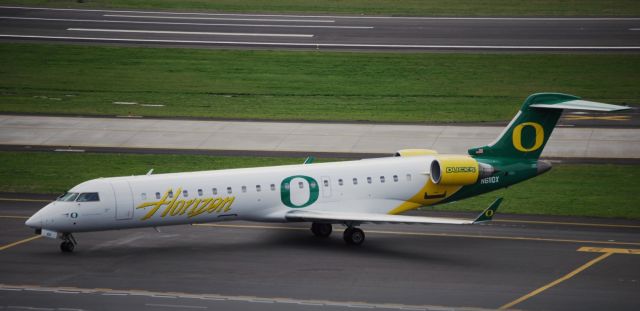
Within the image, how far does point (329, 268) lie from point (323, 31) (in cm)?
5031

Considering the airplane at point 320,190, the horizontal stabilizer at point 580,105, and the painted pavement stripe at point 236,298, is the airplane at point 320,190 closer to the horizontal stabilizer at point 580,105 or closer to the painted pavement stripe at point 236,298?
the horizontal stabilizer at point 580,105

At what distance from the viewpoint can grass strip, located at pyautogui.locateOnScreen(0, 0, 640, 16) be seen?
94.6 metres

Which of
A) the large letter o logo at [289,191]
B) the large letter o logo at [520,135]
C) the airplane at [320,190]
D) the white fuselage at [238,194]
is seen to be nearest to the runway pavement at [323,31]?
the large letter o logo at [520,135]

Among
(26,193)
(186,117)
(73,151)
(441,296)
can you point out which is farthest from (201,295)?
(186,117)

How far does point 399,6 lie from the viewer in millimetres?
98562

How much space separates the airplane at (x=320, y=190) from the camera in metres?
39.8

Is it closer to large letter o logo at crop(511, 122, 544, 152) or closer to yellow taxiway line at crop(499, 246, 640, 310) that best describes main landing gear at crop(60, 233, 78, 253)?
yellow taxiway line at crop(499, 246, 640, 310)

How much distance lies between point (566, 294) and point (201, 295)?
1158 centimetres

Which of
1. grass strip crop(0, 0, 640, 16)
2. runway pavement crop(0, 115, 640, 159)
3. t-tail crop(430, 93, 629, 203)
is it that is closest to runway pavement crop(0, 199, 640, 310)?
t-tail crop(430, 93, 629, 203)

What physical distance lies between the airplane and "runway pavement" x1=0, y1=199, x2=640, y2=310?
3.92 feet

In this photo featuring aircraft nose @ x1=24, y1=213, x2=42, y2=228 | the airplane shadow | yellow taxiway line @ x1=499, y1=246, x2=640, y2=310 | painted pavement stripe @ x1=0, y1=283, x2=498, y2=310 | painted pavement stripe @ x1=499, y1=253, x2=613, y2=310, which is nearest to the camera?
painted pavement stripe @ x1=0, y1=283, x2=498, y2=310

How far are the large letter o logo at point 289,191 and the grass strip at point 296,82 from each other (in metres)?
22.2

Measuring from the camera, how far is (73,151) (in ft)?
187

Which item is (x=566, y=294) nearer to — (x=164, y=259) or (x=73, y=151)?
(x=164, y=259)
